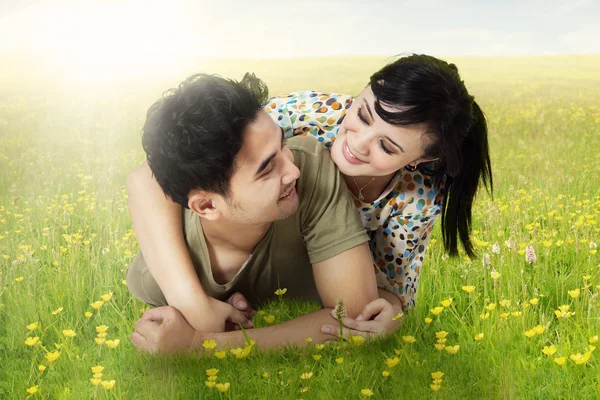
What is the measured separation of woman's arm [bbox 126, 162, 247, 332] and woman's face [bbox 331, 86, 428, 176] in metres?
0.65

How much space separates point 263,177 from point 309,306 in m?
0.79

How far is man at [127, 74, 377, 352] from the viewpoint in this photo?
88.7 inches

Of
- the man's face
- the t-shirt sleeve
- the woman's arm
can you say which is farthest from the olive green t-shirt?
the man's face

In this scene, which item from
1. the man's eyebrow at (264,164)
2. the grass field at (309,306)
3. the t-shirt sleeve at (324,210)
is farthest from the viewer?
the t-shirt sleeve at (324,210)

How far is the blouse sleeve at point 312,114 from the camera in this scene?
2.92m

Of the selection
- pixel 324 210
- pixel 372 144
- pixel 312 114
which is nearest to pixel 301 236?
pixel 324 210

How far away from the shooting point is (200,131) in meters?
2.21

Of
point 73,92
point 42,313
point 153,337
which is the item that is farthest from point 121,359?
point 73,92

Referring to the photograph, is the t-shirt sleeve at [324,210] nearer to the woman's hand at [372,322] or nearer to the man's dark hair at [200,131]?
the woman's hand at [372,322]

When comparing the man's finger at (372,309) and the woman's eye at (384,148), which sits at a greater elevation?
the woman's eye at (384,148)

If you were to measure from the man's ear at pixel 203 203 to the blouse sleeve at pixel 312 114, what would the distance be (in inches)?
24.3

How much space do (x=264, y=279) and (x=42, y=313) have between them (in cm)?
89

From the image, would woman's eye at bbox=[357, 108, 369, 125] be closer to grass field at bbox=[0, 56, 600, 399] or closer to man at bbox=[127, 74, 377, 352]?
man at bbox=[127, 74, 377, 352]

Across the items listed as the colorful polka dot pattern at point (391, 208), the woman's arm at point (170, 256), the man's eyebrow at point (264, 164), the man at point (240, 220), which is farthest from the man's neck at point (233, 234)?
the colorful polka dot pattern at point (391, 208)
